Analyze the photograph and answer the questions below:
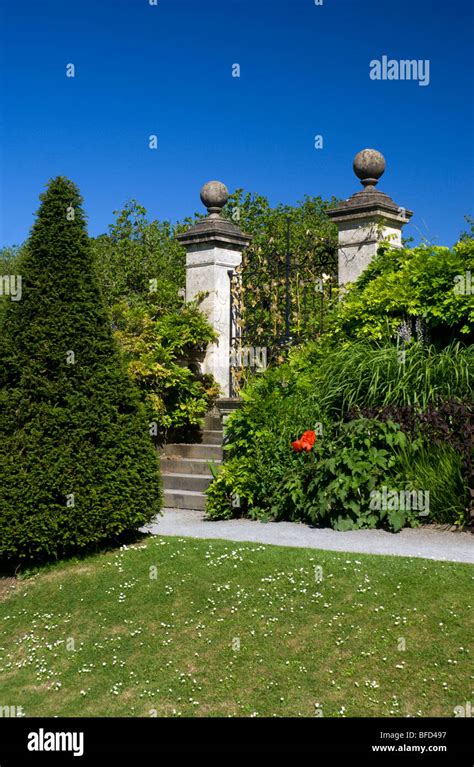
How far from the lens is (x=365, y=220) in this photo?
1088 cm

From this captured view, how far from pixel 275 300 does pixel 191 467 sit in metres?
2.70

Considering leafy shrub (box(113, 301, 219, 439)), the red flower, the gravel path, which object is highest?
leafy shrub (box(113, 301, 219, 439))

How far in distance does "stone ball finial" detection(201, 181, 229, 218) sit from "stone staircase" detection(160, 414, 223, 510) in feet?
10.6

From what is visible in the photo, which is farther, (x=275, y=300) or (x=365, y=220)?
(x=275, y=300)

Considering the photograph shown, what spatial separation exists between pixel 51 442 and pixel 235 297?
5.60 meters

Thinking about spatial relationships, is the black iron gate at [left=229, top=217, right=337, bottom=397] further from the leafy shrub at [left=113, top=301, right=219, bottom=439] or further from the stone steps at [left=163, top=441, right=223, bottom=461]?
the stone steps at [left=163, top=441, right=223, bottom=461]

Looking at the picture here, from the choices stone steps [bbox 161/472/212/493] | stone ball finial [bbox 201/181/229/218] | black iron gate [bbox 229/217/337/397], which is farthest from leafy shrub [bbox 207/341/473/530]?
stone ball finial [bbox 201/181/229/218]

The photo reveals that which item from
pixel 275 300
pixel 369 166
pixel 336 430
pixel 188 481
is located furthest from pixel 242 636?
pixel 369 166

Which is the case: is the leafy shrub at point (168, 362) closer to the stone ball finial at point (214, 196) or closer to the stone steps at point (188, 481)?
the stone steps at point (188, 481)

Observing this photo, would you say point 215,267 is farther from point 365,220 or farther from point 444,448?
point 444,448

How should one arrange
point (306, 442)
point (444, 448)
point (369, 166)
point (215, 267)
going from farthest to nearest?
point (215, 267) < point (369, 166) < point (306, 442) < point (444, 448)

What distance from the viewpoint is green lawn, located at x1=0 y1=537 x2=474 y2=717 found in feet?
16.5

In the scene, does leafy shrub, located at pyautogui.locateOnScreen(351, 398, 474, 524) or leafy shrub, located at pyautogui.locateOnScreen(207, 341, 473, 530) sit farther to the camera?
leafy shrub, located at pyautogui.locateOnScreen(207, 341, 473, 530)

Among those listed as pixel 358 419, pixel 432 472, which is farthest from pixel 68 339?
pixel 432 472
